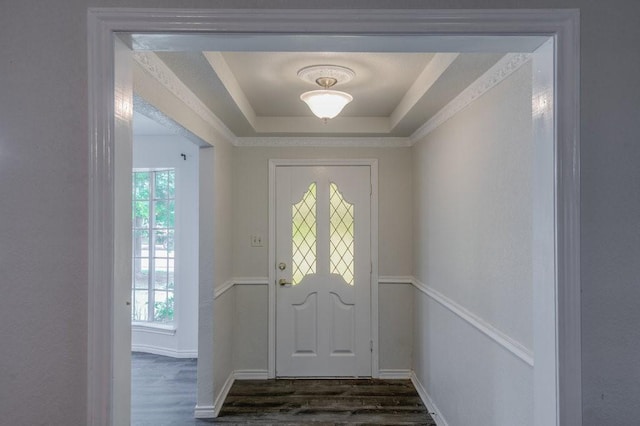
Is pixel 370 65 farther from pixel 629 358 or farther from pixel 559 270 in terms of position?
pixel 629 358

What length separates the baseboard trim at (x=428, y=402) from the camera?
277 centimetres

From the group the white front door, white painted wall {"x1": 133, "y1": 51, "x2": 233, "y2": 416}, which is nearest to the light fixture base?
white painted wall {"x1": 133, "y1": 51, "x2": 233, "y2": 416}

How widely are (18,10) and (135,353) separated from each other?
167 inches

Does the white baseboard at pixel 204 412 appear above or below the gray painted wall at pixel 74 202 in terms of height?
below

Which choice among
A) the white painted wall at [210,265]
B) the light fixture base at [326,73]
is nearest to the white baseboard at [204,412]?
the white painted wall at [210,265]

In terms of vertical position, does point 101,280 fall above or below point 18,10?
below

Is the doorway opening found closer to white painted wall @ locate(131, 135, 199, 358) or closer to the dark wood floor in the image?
the dark wood floor

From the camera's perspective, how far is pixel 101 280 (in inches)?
36.6

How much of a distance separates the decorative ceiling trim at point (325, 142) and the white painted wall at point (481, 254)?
53 cm

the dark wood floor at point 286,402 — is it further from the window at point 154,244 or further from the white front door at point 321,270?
the window at point 154,244

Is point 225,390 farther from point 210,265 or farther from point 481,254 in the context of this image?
point 481,254

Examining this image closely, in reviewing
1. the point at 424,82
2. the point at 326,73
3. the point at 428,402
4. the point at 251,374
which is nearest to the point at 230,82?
the point at 326,73

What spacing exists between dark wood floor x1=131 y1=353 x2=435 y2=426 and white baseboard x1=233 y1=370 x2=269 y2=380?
0.05 metres

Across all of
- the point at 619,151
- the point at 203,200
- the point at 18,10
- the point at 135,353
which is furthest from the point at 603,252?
the point at 135,353
